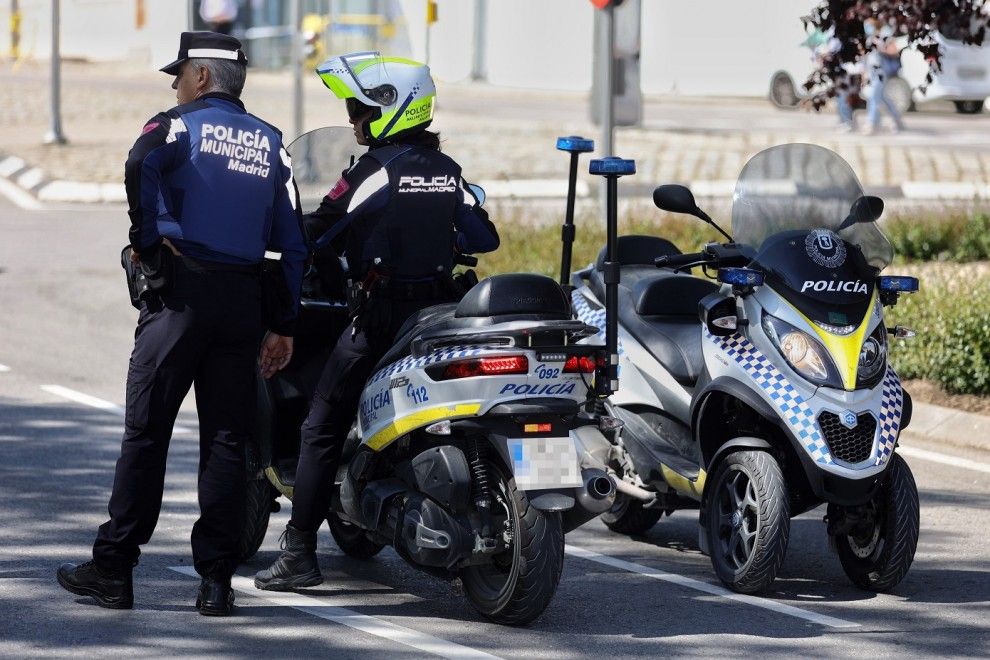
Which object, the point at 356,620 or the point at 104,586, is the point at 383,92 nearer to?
the point at 356,620

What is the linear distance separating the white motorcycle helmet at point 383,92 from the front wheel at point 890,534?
6.54 ft

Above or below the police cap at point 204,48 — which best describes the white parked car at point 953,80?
above

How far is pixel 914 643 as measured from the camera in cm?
571

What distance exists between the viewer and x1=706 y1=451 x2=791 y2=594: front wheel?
612cm

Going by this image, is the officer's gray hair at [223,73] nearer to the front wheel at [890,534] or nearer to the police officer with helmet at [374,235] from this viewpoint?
the police officer with helmet at [374,235]

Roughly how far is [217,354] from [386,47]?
108 feet

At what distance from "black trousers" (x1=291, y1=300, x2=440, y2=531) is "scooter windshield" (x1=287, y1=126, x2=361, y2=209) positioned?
0.80 meters

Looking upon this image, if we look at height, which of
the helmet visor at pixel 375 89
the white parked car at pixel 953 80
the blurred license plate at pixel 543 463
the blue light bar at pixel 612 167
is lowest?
the blurred license plate at pixel 543 463

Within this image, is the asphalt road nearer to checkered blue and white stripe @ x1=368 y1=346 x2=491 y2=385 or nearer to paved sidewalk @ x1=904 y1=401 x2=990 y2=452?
paved sidewalk @ x1=904 y1=401 x2=990 y2=452

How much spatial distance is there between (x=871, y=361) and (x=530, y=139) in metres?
19.1

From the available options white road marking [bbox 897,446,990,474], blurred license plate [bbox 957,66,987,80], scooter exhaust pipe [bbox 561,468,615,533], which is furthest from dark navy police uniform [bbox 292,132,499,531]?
blurred license plate [bbox 957,66,987,80]

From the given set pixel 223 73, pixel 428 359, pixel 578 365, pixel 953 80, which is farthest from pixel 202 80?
pixel 953 80

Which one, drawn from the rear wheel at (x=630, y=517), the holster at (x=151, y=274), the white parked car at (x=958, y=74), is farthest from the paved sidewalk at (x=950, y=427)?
the white parked car at (x=958, y=74)

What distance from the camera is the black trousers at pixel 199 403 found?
565 cm
